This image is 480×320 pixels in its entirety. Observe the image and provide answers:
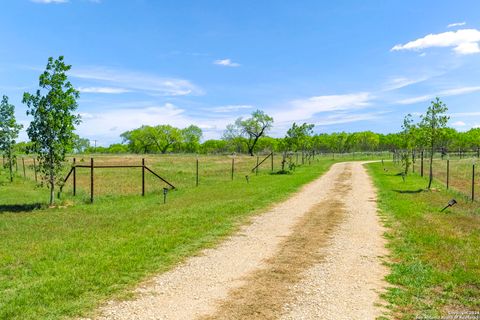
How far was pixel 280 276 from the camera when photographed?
26.0 feet

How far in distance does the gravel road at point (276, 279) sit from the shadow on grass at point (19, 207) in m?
10.6

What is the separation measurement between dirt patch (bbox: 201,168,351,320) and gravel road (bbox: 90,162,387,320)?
0.02 m

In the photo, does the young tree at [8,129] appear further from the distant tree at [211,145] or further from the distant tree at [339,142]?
the distant tree at [211,145]

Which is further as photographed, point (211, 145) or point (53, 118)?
point (211, 145)

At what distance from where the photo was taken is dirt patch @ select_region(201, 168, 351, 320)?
6246mm

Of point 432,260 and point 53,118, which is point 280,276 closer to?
point 432,260

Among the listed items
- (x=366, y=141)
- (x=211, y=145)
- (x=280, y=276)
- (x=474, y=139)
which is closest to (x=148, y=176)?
(x=280, y=276)

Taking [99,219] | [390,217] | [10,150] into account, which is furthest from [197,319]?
[10,150]

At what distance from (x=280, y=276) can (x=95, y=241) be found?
5581 millimetres

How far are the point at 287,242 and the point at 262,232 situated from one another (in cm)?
148

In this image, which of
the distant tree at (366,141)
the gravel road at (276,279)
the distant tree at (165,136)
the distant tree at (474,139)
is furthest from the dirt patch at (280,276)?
the distant tree at (366,141)

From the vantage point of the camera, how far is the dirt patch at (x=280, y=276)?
6246 mm

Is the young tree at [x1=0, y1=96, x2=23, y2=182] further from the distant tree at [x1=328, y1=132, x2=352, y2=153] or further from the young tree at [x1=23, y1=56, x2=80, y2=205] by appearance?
the distant tree at [x1=328, y1=132, x2=352, y2=153]

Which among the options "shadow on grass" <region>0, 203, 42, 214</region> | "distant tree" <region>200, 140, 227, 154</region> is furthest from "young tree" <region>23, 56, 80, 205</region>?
"distant tree" <region>200, 140, 227, 154</region>
